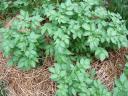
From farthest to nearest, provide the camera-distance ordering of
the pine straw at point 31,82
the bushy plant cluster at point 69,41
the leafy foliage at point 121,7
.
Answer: the leafy foliage at point 121,7
the pine straw at point 31,82
the bushy plant cluster at point 69,41

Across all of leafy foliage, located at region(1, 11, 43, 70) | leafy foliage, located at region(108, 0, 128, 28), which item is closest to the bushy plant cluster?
leafy foliage, located at region(1, 11, 43, 70)

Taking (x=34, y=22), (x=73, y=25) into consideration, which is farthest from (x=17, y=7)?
(x=73, y=25)

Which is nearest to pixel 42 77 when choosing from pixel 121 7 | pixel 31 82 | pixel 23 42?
pixel 31 82

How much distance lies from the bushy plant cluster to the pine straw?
0.13 m

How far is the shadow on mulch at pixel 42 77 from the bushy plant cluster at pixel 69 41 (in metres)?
0.11

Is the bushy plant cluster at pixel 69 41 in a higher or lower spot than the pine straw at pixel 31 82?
higher

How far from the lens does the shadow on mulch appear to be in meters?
2.62

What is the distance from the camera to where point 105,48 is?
2689 millimetres

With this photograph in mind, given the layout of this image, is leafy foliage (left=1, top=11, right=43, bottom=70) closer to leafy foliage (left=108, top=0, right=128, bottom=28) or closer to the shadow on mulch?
the shadow on mulch

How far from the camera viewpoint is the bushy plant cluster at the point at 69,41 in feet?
7.77

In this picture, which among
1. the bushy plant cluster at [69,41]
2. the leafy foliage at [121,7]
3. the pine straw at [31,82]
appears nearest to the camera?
the bushy plant cluster at [69,41]

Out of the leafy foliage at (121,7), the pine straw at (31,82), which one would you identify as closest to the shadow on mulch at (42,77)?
the pine straw at (31,82)

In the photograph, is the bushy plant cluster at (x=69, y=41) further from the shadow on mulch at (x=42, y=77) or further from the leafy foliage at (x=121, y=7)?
the leafy foliage at (x=121, y=7)

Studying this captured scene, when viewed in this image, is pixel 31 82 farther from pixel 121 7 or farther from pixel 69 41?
pixel 121 7
